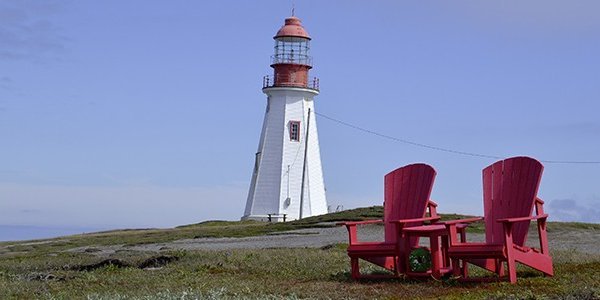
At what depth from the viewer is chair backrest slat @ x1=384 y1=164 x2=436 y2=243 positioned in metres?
11.5

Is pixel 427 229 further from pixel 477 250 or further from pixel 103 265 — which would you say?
pixel 103 265

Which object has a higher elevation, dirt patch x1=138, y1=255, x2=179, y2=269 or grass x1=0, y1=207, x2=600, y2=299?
dirt patch x1=138, y1=255, x2=179, y2=269

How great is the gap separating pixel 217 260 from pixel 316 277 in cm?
267

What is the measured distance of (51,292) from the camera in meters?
10.3

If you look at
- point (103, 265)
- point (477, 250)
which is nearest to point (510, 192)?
point (477, 250)

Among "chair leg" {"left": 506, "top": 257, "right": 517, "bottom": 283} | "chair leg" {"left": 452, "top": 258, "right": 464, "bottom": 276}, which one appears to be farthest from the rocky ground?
"chair leg" {"left": 506, "top": 257, "right": 517, "bottom": 283}

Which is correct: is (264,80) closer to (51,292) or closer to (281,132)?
(281,132)

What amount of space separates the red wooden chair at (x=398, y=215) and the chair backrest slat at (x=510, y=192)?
2.11ft

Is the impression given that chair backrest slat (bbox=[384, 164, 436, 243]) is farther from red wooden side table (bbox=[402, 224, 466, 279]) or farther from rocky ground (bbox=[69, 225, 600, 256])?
rocky ground (bbox=[69, 225, 600, 256])

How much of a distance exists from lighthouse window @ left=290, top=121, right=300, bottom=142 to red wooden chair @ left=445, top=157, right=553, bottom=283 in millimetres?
28437

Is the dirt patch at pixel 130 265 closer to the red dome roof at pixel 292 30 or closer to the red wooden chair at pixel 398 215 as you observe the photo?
the red wooden chair at pixel 398 215

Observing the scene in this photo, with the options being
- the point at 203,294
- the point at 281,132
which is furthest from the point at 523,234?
the point at 281,132

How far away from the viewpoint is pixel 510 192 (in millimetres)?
10844

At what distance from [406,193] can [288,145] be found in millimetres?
27904
